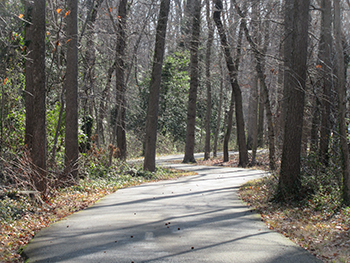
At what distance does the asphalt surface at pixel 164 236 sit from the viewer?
589 centimetres

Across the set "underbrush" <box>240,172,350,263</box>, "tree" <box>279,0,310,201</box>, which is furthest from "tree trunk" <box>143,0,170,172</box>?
"tree" <box>279,0,310,201</box>

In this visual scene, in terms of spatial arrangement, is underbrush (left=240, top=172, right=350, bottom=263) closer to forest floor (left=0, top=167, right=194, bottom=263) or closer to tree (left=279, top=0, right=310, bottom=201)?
tree (left=279, top=0, right=310, bottom=201)

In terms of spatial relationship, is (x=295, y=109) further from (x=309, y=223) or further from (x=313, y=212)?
(x=309, y=223)

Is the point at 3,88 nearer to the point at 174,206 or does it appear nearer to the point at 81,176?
the point at 81,176

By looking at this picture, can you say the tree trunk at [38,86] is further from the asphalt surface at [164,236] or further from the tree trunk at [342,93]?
the tree trunk at [342,93]

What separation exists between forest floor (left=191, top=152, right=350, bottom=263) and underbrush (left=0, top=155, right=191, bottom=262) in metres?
4.64

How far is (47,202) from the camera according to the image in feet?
32.7

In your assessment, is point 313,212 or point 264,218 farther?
point 313,212

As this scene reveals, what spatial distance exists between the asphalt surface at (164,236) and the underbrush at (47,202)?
0.98 ft

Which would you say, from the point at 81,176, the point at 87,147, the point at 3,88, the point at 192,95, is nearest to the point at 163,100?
the point at 192,95

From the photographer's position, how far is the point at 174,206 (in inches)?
407

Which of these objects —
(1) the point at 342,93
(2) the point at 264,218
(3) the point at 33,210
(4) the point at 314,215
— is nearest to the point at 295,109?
(1) the point at 342,93

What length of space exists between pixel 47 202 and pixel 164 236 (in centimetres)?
421

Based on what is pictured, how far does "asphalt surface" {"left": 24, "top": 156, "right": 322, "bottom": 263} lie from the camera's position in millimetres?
5895
